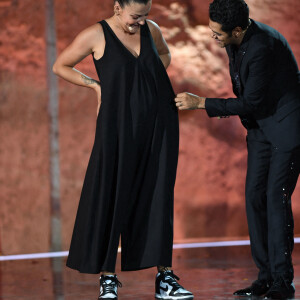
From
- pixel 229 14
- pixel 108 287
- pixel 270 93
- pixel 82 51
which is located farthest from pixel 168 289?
pixel 229 14

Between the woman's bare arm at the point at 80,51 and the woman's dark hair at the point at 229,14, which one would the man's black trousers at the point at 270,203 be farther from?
the woman's bare arm at the point at 80,51

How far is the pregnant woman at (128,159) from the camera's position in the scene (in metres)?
3.20

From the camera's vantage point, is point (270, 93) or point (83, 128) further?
point (83, 128)

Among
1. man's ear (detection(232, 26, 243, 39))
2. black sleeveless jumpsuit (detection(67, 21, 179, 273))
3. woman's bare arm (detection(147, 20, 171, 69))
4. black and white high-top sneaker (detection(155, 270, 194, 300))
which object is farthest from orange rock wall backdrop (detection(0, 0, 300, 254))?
man's ear (detection(232, 26, 243, 39))

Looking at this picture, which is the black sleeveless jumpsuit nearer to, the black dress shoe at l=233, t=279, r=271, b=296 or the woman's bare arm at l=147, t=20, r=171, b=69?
the woman's bare arm at l=147, t=20, r=171, b=69

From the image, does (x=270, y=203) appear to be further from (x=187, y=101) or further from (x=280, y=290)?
(x=187, y=101)

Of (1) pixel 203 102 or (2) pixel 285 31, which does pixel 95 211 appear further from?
(2) pixel 285 31

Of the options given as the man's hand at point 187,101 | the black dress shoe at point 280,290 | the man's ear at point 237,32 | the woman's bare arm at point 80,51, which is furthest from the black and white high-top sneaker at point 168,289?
the man's ear at point 237,32

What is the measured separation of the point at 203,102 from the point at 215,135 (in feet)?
7.31

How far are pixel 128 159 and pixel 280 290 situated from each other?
88cm

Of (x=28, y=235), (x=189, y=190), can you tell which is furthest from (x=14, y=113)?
(x=189, y=190)

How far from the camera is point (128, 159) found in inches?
126

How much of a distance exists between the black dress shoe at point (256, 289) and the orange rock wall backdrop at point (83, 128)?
7.03 ft

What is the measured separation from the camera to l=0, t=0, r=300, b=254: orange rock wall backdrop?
512 cm
